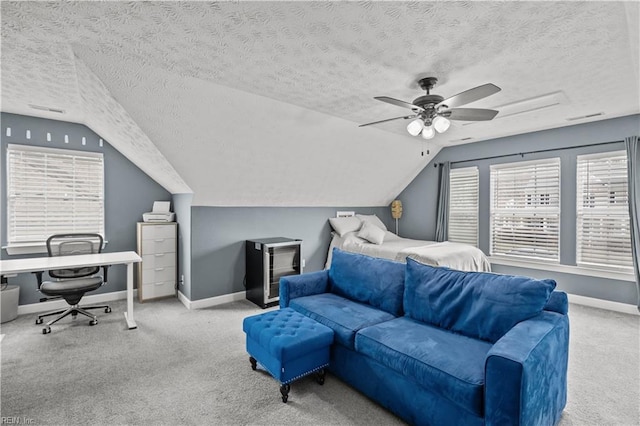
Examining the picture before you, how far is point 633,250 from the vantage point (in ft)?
12.8

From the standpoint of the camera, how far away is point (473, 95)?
2.44 m

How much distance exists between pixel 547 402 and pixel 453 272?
3.03 ft

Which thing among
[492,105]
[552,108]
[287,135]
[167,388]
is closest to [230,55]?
[287,135]

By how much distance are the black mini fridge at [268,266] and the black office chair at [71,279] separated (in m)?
1.78

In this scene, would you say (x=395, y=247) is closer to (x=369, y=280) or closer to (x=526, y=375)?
(x=369, y=280)

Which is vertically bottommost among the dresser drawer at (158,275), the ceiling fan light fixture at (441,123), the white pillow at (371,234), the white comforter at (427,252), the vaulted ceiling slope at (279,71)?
the dresser drawer at (158,275)

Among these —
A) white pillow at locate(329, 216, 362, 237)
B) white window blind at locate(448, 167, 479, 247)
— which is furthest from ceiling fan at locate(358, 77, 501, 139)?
white window blind at locate(448, 167, 479, 247)

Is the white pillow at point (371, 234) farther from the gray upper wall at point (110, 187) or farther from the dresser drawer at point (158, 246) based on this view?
the gray upper wall at point (110, 187)

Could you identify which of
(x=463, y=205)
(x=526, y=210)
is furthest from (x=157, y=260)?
(x=526, y=210)

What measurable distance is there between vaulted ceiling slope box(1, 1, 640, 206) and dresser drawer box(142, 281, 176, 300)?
4.52ft

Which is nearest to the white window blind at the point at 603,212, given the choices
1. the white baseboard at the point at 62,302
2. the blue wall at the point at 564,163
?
the blue wall at the point at 564,163

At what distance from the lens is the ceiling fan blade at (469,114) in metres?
2.78

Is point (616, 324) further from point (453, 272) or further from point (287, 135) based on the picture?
point (287, 135)

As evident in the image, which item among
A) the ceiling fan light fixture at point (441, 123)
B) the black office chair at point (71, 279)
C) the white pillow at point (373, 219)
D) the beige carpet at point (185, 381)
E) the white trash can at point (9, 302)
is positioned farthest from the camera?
the white pillow at point (373, 219)
